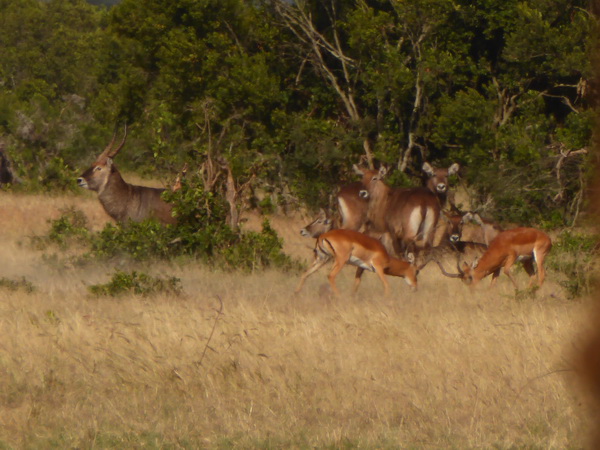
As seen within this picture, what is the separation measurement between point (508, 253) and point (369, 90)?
630 centimetres

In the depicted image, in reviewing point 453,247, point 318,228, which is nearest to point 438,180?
point 453,247

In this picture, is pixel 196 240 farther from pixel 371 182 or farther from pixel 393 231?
pixel 393 231

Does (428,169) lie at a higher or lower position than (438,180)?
higher

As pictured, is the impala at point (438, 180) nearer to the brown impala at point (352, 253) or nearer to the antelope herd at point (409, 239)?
the antelope herd at point (409, 239)

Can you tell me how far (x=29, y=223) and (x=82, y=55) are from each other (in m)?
21.0

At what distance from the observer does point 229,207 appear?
12.0 metres

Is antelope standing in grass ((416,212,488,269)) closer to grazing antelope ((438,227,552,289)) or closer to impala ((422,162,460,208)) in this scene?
impala ((422,162,460,208))

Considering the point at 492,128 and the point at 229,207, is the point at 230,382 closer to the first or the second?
the point at 229,207

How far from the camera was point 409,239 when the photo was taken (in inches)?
430

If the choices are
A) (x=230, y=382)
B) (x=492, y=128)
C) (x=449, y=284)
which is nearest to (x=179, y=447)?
(x=230, y=382)

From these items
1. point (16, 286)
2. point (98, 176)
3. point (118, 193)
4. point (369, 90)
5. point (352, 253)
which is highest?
point (369, 90)

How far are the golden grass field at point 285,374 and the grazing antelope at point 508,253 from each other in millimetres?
1070

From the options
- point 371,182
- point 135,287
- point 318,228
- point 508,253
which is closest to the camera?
point 135,287

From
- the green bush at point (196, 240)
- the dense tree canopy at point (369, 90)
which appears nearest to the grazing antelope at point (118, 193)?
the dense tree canopy at point (369, 90)
